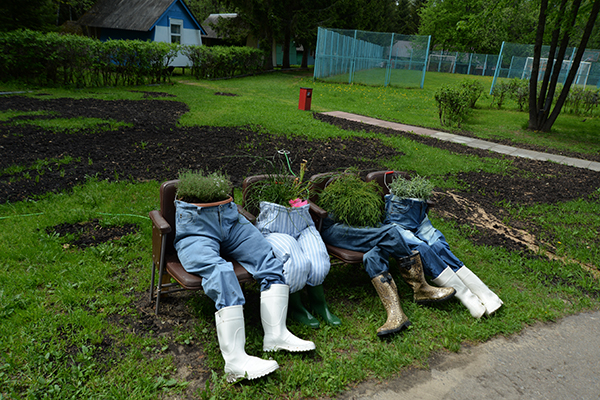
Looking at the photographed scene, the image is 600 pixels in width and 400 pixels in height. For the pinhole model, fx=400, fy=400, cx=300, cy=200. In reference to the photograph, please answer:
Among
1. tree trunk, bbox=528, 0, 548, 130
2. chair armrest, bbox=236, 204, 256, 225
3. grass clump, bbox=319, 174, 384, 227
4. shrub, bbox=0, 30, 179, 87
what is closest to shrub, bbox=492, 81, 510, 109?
tree trunk, bbox=528, 0, 548, 130

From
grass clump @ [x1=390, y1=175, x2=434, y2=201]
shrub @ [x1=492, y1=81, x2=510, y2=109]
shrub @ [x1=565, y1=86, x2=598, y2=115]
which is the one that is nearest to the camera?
grass clump @ [x1=390, y1=175, x2=434, y2=201]

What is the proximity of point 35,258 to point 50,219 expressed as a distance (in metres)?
0.83

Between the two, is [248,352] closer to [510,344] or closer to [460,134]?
[510,344]

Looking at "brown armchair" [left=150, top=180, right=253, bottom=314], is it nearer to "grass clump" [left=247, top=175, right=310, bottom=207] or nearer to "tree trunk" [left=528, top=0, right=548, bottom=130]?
"grass clump" [left=247, top=175, right=310, bottom=207]

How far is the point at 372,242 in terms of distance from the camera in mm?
3365

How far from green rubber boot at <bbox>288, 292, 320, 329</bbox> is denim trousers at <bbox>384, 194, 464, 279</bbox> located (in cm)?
109

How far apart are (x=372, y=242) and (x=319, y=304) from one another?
2.24ft

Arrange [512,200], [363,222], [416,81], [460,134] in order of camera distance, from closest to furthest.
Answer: [363,222], [512,200], [460,134], [416,81]

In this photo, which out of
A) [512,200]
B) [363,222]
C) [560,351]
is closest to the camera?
[560,351]

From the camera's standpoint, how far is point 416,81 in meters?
20.9

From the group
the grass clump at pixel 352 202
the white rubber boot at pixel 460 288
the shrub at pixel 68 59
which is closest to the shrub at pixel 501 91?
the shrub at pixel 68 59

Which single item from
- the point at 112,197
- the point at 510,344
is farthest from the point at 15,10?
the point at 510,344

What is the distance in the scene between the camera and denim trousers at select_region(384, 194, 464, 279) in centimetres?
339

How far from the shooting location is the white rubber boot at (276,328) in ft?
8.76
